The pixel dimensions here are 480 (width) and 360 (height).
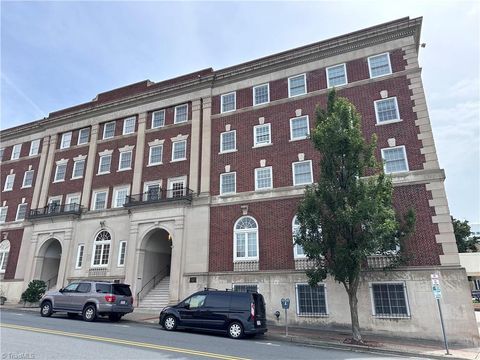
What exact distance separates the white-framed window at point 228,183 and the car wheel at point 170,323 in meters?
9.93

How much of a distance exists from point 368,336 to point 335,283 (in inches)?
121

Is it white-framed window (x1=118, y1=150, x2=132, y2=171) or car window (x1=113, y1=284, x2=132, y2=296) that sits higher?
white-framed window (x1=118, y1=150, x2=132, y2=171)

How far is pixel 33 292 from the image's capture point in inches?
976

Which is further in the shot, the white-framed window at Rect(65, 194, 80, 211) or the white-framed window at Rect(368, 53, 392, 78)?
the white-framed window at Rect(65, 194, 80, 211)

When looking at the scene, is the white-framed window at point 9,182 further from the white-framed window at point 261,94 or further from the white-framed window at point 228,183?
the white-framed window at point 261,94

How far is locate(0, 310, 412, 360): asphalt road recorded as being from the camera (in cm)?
890

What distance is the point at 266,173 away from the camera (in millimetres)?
22406

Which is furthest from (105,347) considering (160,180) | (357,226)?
(160,180)

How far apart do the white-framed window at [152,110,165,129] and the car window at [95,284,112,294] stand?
1418 centimetres

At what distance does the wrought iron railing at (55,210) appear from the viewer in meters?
27.6

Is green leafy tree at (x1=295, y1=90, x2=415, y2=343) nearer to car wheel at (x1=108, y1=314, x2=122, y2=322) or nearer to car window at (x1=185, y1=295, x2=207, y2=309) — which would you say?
car window at (x1=185, y1=295, x2=207, y2=309)

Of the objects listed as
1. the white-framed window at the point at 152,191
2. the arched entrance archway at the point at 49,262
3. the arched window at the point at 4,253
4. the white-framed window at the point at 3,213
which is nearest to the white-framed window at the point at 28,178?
the white-framed window at the point at 3,213

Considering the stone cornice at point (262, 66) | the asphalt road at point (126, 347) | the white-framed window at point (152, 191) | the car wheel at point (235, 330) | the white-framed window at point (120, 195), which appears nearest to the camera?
the asphalt road at point (126, 347)

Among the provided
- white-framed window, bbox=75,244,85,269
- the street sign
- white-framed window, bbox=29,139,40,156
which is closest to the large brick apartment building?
white-framed window, bbox=75,244,85,269
